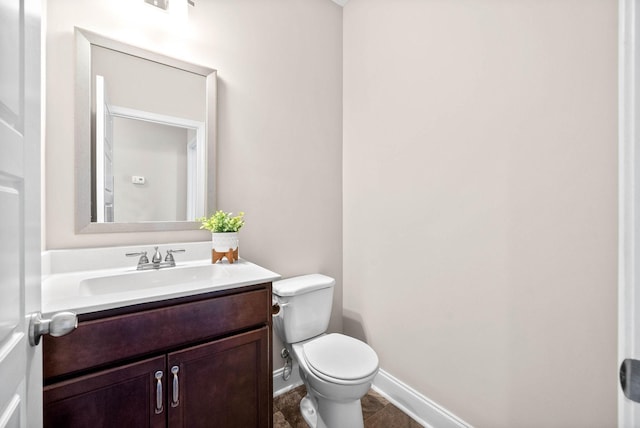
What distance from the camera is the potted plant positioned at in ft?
4.50

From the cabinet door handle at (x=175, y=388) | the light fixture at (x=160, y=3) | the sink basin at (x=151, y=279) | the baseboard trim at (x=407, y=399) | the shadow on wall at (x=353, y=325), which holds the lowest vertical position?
the baseboard trim at (x=407, y=399)

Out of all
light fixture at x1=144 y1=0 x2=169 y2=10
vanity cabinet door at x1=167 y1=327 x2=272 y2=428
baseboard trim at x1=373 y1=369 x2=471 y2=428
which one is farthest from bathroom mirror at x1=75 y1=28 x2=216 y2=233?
baseboard trim at x1=373 y1=369 x2=471 y2=428

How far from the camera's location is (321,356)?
1365 mm

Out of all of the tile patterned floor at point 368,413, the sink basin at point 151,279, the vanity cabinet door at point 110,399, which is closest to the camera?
the vanity cabinet door at point 110,399

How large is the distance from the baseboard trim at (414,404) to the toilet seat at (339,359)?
432 millimetres

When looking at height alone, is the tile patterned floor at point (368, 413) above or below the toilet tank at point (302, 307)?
below

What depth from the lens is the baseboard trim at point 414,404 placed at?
1381mm

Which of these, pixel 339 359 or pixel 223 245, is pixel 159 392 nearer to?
pixel 223 245

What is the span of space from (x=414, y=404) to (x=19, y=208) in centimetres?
185


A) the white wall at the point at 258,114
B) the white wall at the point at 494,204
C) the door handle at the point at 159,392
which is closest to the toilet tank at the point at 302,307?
the white wall at the point at 258,114

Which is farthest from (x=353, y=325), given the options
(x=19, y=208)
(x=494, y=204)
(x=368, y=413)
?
(x=19, y=208)

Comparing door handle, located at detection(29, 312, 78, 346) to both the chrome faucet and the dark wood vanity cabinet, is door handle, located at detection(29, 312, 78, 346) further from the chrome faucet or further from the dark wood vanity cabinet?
the chrome faucet

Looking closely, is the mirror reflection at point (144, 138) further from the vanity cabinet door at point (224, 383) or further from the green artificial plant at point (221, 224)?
the vanity cabinet door at point (224, 383)

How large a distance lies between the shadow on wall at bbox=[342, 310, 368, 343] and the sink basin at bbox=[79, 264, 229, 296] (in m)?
1.07
